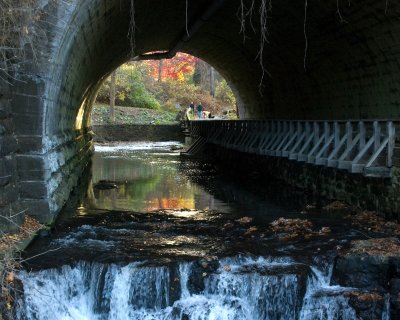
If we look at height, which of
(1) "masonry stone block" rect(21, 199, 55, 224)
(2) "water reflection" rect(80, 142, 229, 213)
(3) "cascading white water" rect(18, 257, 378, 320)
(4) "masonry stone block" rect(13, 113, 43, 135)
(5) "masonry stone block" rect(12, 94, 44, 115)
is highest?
(5) "masonry stone block" rect(12, 94, 44, 115)

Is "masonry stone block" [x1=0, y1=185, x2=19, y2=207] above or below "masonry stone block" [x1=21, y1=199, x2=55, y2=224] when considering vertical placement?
above

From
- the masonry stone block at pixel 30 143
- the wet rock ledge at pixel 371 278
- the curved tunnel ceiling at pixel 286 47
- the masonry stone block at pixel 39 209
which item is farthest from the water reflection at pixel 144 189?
the wet rock ledge at pixel 371 278

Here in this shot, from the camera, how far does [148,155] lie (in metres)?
29.9

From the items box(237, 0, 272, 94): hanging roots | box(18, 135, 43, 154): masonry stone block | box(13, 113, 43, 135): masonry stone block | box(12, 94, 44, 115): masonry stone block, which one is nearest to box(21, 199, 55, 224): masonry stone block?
box(18, 135, 43, 154): masonry stone block

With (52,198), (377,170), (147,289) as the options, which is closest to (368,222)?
(377,170)

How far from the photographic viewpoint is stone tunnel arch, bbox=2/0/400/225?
9469 mm

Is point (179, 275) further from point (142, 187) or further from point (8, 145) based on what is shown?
point (142, 187)

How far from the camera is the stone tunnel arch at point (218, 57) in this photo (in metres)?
9.47

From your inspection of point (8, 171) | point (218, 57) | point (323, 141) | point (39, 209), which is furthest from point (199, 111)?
point (8, 171)

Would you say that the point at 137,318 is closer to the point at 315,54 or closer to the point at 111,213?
the point at 111,213

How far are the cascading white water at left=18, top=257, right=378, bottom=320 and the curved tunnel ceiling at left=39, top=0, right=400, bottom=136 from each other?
3.84 m

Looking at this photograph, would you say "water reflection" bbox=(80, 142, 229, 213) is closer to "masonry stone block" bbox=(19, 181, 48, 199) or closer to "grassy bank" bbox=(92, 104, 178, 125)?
"masonry stone block" bbox=(19, 181, 48, 199)

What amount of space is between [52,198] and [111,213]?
2351 mm

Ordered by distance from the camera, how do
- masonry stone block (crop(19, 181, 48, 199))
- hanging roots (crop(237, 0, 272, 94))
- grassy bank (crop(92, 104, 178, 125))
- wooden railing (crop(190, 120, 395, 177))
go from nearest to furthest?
masonry stone block (crop(19, 181, 48, 199)) < hanging roots (crop(237, 0, 272, 94)) < wooden railing (crop(190, 120, 395, 177)) < grassy bank (crop(92, 104, 178, 125))
